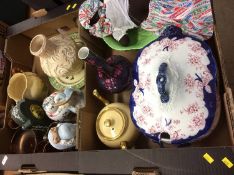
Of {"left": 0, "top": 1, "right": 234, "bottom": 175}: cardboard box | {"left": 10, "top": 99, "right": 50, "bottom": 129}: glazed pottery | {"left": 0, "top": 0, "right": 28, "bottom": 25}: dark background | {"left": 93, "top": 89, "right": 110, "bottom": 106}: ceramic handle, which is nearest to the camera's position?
{"left": 0, "top": 1, "right": 234, "bottom": 175}: cardboard box

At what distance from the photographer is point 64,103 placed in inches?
43.4

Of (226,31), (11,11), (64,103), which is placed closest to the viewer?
(64,103)

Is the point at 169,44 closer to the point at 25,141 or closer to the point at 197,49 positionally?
the point at 197,49

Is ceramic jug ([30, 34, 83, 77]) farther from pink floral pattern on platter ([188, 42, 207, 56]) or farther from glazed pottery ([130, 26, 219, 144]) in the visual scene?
pink floral pattern on platter ([188, 42, 207, 56])

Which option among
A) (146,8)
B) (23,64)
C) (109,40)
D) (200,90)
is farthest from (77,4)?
(200,90)

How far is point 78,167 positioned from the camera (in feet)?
3.05

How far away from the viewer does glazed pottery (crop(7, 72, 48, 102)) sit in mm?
1287

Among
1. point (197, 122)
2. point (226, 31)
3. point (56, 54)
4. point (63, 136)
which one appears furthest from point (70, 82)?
point (226, 31)

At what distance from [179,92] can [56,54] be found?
0.57m

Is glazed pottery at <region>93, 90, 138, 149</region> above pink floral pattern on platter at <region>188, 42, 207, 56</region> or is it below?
below

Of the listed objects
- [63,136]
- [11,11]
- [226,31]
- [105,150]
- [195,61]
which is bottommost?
[105,150]

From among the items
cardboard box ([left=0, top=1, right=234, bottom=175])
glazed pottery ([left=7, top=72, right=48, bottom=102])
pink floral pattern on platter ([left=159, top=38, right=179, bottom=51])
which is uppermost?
glazed pottery ([left=7, top=72, right=48, bottom=102])

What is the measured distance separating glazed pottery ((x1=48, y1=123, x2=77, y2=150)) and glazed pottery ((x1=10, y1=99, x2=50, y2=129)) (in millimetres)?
165

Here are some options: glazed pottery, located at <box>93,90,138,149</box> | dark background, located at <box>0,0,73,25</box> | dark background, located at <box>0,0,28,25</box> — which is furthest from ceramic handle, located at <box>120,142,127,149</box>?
dark background, located at <box>0,0,28,25</box>
